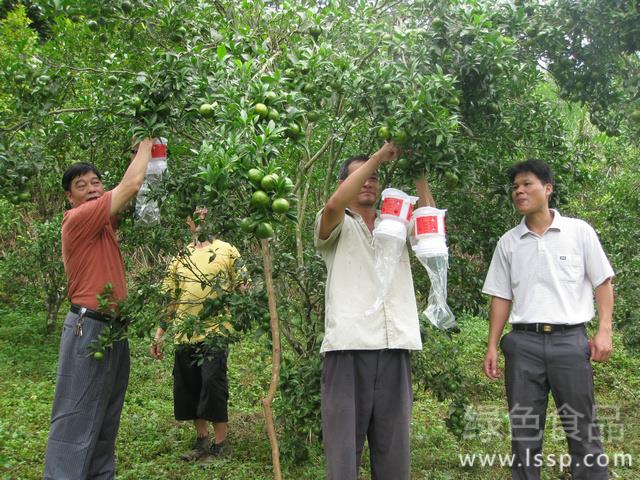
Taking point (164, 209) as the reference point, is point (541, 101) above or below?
above

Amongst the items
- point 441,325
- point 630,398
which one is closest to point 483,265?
point 441,325

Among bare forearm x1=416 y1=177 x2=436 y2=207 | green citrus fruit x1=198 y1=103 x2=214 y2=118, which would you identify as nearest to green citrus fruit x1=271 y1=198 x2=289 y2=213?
green citrus fruit x1=198 y1=103 x2=214 y2=118

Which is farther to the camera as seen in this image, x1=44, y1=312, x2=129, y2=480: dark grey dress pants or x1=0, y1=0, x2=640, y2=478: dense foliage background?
x1=44, y1=312, x2=129, y2=480: dark grey dress pants

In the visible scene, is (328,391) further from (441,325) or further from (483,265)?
(483,265)

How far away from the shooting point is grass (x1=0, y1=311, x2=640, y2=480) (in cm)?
421

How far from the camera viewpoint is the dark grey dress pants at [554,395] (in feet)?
9.95

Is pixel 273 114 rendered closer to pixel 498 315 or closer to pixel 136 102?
pixel 136 102

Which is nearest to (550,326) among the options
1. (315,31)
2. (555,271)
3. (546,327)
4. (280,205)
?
(546,327)

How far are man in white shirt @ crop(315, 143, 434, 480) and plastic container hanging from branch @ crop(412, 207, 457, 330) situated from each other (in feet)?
0.53

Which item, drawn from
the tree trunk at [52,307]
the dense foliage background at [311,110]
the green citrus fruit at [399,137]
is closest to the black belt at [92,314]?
the dense foliage background at [311,110]

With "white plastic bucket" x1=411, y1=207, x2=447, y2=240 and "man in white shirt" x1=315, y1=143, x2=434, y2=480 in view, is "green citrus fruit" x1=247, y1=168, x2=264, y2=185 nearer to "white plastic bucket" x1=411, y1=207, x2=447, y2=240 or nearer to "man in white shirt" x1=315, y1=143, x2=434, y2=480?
"man in white shirt" x1=315, y1=143, x2=434, y2=480

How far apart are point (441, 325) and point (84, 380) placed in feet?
5.61

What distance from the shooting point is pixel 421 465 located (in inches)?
169

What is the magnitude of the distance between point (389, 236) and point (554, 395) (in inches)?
46.9
